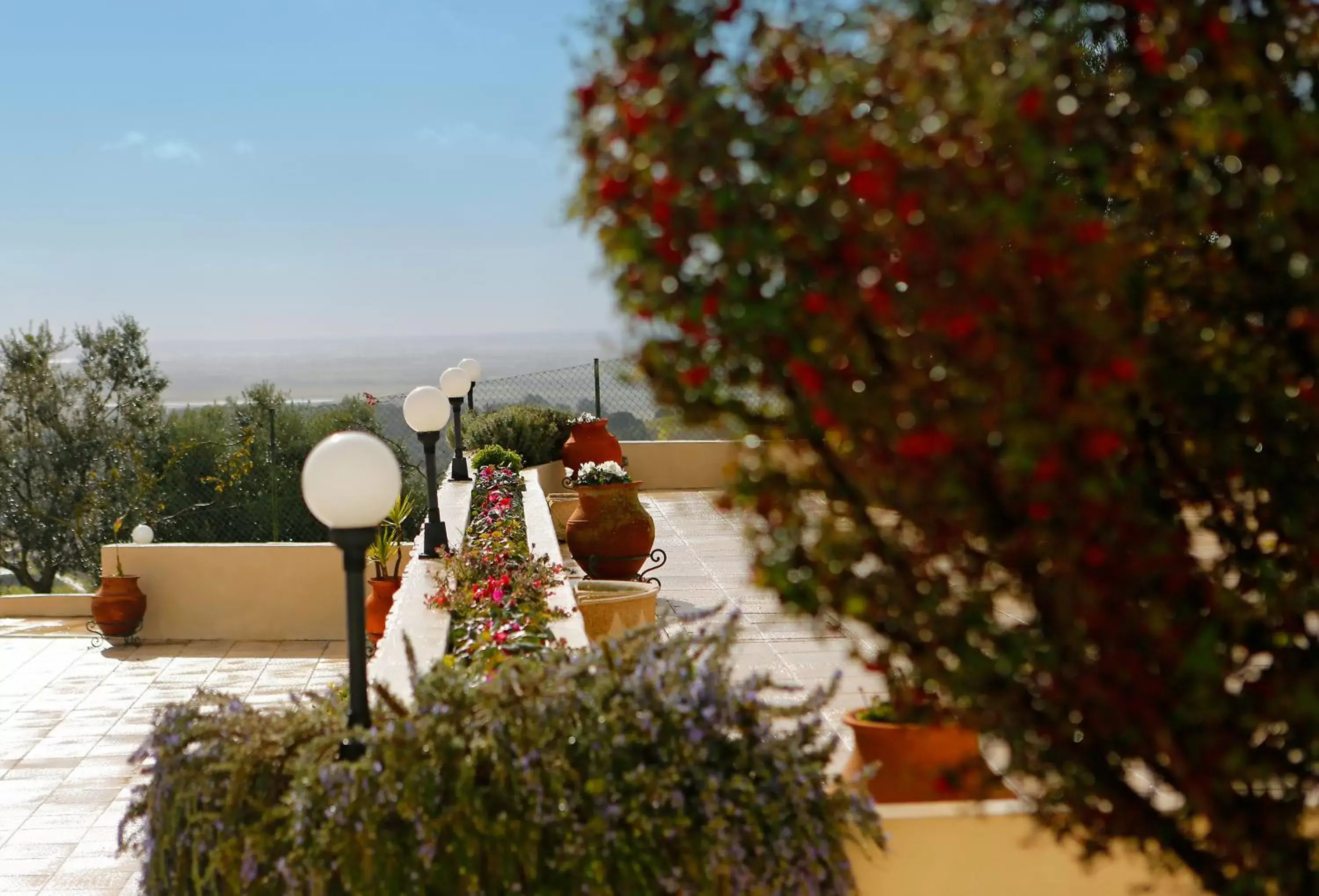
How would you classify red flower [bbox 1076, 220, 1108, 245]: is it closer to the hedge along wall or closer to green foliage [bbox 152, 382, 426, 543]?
the hedge along wall

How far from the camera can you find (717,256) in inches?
78.3

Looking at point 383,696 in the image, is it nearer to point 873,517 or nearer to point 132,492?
point 873,517

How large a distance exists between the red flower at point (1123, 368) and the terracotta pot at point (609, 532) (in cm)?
694

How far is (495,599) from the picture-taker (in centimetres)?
504

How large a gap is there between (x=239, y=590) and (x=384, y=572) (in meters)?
2.70

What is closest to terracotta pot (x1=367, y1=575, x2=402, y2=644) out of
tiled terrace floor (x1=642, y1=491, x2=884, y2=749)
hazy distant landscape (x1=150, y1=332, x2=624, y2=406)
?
tiled terrace floor (x1=642, y1=491, x2=884, y2=749)

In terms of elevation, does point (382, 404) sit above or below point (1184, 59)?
below

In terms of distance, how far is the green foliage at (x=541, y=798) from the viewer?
2.85 m

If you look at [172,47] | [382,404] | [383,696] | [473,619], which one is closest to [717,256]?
[383,696]

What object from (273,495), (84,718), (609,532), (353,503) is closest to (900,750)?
(353,503)

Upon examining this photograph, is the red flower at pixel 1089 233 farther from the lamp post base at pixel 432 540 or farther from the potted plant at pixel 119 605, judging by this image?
the potted plant at pixel 119 605

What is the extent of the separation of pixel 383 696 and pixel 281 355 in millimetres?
109917

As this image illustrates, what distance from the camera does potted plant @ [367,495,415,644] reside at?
945 cm

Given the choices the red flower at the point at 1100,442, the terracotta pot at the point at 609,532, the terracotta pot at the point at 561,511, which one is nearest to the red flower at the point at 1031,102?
the red flower at the point at 1100,442
